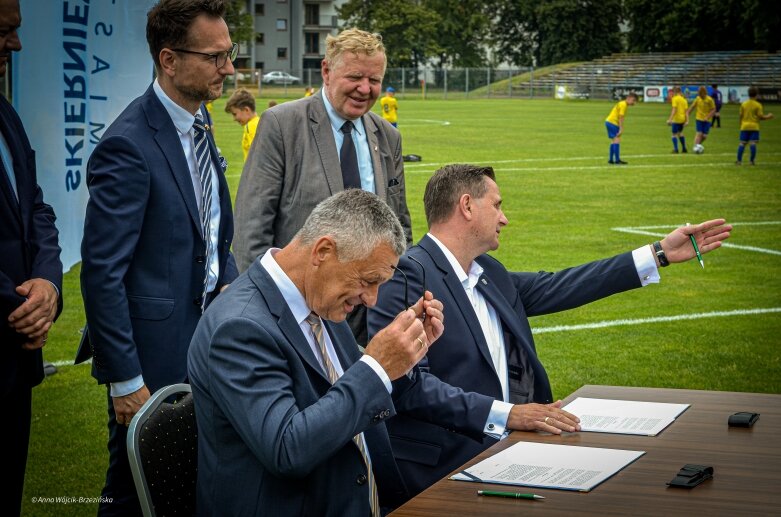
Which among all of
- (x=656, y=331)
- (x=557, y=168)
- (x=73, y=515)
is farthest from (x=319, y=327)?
(x=557, y=168)

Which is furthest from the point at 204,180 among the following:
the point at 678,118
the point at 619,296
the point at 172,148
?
the point at 678,118

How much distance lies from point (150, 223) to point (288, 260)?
3.60 feet

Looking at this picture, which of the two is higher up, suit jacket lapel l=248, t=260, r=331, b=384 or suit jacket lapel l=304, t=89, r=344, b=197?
suit jacket lapel l=304, t=89, r=344, b=197

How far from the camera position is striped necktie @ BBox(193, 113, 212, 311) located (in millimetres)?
4352

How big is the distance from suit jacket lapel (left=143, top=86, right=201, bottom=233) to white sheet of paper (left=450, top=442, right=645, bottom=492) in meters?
1.54

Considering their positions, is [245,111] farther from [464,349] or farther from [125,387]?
[125,387]

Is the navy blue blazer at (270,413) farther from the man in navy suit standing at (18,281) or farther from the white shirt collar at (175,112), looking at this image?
the white shirt collar at (175,112)

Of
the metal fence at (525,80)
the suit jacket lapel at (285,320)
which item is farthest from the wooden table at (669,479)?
the metal fence at (525,80)

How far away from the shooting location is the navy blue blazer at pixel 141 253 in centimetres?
400

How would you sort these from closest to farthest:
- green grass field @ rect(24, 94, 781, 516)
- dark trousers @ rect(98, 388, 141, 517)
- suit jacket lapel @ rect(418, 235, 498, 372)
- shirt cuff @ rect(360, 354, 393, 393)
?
Result: shirt cuff @ rect(360, 354, 393, 393) < dark trousers @ rect(98, 388, 141, 517) < suit jacket lapel @ rect(418, 235, 498, 372) < green grass field @ rect(24, 94, 781, 516)

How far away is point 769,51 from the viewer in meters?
76.2

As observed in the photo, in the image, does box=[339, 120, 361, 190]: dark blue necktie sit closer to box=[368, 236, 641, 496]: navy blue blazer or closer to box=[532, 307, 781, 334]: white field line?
box=[368, 236, 641, 496]: navy blue blazer

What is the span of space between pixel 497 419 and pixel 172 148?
1656 millimetres

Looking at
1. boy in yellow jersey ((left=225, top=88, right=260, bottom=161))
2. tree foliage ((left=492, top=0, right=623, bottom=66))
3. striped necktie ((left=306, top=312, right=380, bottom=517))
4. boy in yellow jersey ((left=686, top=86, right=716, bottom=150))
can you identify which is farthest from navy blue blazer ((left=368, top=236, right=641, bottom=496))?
tree foliage ((left=492, top=0, right=623, bottom=66))
